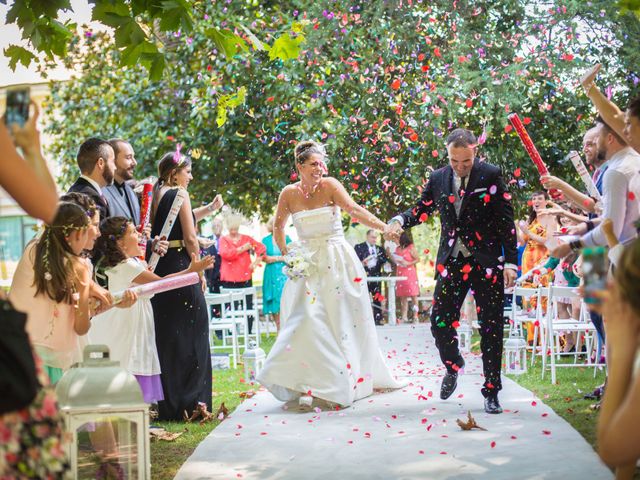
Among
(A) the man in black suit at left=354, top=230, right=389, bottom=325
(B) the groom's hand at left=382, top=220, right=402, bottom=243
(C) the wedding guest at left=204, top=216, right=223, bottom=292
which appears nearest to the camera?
(B) the groom's hand at left=382, top=220, right=402, bottom=243

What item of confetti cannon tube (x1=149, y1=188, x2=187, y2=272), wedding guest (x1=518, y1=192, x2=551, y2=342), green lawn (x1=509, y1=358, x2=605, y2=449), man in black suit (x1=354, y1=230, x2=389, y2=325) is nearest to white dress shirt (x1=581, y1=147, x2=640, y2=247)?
green lawn (x1=509, y1=358, x2=605, y2=449)

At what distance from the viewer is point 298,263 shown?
761 cm

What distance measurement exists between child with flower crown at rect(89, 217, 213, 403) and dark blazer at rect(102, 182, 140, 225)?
456mm

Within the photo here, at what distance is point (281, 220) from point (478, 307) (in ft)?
6.63

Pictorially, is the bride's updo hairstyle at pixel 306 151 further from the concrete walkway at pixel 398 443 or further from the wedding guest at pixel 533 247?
the wedding guest at pixel 533 247

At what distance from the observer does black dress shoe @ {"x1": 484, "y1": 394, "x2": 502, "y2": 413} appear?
682cm

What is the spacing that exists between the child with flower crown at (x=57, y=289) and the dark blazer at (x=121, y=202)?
6.01 ft

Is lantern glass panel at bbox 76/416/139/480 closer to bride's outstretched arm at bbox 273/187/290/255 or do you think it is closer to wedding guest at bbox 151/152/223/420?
wedding guest at bbox 151/152/223/420

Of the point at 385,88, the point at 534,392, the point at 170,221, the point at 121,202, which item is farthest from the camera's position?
the point at 385,88

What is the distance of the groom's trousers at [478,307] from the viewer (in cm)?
683

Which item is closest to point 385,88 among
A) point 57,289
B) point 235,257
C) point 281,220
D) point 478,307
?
point 235,257

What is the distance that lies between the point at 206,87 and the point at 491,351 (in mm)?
9007

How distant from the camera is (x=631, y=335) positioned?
232 cm

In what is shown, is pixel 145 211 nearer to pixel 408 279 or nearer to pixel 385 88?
pixel 385 88
